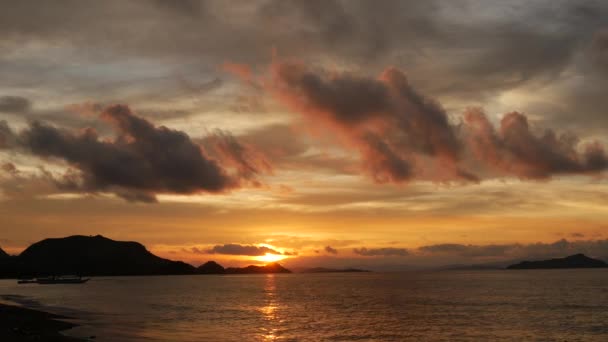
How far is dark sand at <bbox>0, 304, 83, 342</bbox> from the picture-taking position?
64.2 m

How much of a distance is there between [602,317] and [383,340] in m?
58.3

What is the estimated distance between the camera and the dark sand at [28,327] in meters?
64.2

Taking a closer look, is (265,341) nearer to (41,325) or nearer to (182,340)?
(182,340)

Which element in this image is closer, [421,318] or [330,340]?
[330,340]

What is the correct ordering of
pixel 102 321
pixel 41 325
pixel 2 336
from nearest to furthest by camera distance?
1. pixel 2 336
2. pixel 41 325
3. pixel 102 321

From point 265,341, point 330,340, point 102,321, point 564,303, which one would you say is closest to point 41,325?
point 102,321

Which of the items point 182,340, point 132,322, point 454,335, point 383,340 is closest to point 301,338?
point 383,340

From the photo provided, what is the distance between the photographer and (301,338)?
79.9 m

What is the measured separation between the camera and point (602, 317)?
11094cm

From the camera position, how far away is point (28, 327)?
254 ft

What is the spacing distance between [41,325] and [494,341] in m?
67.2

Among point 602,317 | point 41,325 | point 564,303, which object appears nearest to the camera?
point 41,325

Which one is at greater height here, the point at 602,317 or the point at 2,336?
the point at 2,336

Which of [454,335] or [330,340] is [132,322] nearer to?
[330,340]
